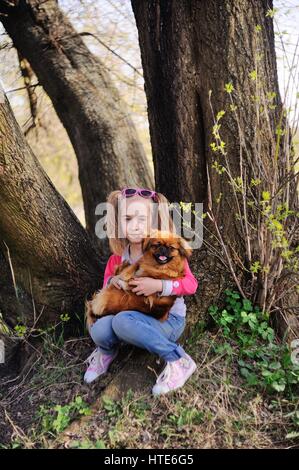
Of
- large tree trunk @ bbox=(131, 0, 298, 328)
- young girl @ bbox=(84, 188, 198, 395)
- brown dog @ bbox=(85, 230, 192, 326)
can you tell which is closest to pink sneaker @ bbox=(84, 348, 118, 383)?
young girl @ bbox=(84, 188, 198, 395)

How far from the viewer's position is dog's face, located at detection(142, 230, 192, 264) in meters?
3.18

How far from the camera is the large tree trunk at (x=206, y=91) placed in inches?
147

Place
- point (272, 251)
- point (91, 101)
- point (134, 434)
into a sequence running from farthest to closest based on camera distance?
point (91, 101) → point (272, 251) → point (134, 434)

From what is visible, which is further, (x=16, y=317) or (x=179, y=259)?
(x=16, y=317)

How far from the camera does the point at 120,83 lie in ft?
21.8

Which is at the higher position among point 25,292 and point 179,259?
point 179,259

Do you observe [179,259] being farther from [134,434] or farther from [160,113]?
[160,113]

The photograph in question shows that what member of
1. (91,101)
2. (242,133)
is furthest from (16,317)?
(91,101)

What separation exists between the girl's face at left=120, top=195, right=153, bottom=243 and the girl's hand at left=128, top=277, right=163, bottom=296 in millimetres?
295

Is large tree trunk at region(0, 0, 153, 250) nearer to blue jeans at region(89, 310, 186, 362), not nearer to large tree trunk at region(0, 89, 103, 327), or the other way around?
large tree trunk at region(0, 89, 103, 327)

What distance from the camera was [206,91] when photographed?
3.83 m

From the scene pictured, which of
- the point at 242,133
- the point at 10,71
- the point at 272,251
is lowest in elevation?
the point at 272,251

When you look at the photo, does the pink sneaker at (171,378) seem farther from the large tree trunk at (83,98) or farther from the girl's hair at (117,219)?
the large tree trunk at (83,98)

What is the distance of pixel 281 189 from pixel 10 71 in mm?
4371
